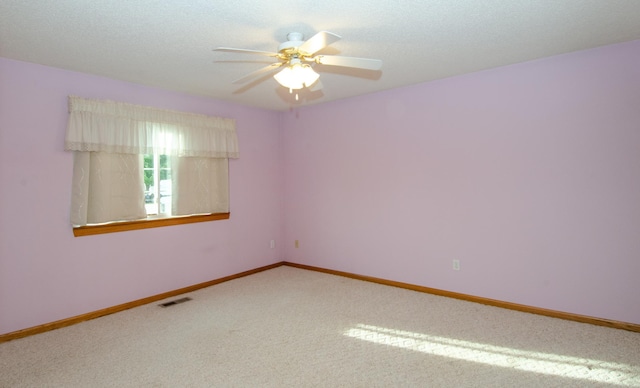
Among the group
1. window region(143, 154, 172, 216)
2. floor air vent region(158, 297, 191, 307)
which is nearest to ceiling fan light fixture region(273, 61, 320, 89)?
window region(143, 154, 172, 216)

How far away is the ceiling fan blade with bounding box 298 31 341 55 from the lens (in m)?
1.92


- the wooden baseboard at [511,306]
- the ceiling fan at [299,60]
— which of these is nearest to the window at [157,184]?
the ceiling fan at [299,60]

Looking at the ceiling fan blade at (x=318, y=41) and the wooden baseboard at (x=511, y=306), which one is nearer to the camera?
the ceiling fan blade at (x=318, y=41)

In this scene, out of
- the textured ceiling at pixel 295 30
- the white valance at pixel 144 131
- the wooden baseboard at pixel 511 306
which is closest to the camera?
the textured ceiling at pixel 295 30

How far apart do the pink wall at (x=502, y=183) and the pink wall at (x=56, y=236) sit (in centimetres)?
195

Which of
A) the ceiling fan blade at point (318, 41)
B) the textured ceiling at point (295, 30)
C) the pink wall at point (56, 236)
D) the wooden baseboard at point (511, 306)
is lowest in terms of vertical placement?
the wooden baseboard at point (511, 306)

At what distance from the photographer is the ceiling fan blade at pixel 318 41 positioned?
1923 millimetres

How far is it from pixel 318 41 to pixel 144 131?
97.6 inches

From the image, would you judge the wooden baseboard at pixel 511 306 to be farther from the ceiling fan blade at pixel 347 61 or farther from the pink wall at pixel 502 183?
the ceiling fan blade at pixel 347 61

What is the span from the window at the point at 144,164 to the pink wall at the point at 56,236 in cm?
12

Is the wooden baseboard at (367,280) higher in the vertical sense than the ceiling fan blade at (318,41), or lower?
lower

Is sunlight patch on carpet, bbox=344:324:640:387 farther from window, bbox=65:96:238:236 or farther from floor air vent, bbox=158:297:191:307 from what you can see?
window, bbox=65:96:238:236

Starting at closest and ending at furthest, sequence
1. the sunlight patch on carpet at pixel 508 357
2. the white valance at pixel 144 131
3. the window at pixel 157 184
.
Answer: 1. the sunlight patch on carpet at pixel 508 357
2. the white valance at pixel 144 131
3. the window at pixel 157 184

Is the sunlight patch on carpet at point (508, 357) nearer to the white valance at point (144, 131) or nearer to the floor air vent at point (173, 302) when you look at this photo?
the floor air vent at point (173, 302)
